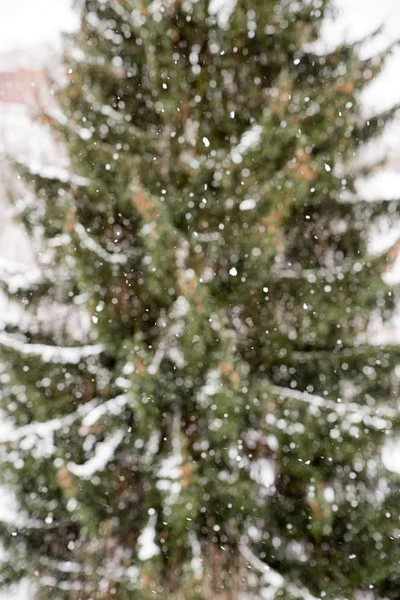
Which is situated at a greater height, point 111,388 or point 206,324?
point 206,324

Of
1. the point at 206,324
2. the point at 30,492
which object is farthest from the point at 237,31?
the point at 30,492

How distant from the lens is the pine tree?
9.99 feet

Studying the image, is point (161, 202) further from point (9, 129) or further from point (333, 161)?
point (9, 129)

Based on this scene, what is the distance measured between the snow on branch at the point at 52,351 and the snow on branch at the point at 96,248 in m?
0.64

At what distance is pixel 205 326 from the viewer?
9.81ft

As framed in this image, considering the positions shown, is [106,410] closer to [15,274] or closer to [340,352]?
[15,274]

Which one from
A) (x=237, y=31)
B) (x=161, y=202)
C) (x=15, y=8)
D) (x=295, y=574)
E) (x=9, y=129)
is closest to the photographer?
(x=161, y=202)

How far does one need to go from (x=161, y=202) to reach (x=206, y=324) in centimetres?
81

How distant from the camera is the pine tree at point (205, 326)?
3.04m

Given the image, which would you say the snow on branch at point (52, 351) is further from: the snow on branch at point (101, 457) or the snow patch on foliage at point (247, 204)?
the snow patch on foliage at point (247, 204)

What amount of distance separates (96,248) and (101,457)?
1504 mm

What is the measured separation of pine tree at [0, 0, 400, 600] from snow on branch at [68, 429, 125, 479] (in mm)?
16

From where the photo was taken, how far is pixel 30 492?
11.3 ft

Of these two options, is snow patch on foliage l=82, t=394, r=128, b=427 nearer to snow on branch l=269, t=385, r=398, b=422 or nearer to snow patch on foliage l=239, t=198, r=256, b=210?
snow on branch l=269, t=385, r=398, b=422
